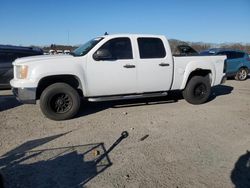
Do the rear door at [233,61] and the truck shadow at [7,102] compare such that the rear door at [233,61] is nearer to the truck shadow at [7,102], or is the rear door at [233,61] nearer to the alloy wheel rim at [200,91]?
the alloy wheel rim at [200,91]

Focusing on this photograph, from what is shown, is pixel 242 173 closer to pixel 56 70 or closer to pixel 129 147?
pixel 129 147

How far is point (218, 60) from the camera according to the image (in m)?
8.56

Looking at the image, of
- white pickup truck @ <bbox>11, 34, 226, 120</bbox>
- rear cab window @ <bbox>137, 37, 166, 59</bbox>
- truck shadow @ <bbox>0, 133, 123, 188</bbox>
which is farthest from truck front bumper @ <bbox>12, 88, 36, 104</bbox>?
rear cab window @ <bbox>137, 37, 166, 59</bbox>

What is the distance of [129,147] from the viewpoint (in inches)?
196

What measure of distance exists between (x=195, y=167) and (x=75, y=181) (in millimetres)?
1781

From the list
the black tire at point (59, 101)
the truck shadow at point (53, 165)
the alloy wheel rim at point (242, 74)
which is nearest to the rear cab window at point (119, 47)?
the black tire at point (59, 101)

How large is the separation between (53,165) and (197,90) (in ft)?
17.9

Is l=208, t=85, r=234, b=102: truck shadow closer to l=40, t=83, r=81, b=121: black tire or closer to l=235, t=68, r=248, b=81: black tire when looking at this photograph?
l=235, t=68, r=248, b=81: black tire

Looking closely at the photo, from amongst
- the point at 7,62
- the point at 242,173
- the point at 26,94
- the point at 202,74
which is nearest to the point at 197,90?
the point at 202,74

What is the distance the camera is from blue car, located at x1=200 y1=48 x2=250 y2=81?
1447cm

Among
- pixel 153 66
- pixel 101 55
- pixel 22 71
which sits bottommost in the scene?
pixel 22 71

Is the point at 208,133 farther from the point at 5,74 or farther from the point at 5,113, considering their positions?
the point at 5,74

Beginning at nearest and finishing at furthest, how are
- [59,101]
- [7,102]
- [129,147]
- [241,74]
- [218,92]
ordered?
[129,147], [59,101], [7,102], [218,92], [241,74]

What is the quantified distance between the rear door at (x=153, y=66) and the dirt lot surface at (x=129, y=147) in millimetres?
683
